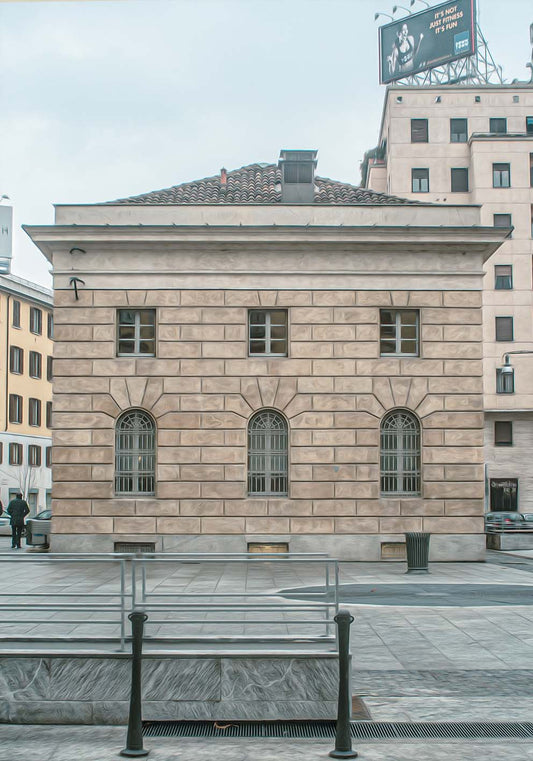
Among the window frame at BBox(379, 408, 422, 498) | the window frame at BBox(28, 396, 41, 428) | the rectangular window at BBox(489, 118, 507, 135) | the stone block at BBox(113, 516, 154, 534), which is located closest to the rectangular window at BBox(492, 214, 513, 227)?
the rectangular window at BBox(489, 118, 507, 135)

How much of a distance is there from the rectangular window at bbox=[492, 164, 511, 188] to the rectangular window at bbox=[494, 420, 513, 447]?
51.1ft

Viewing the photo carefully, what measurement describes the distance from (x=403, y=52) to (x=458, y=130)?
25.9 feet

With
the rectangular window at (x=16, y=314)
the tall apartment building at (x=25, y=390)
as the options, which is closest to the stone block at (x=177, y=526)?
the tall apartment building at (x=25, y=390)

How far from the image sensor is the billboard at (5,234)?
224ft

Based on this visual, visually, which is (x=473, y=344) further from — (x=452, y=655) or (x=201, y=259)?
(x=452, y=655)

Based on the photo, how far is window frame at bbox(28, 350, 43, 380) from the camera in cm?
6366

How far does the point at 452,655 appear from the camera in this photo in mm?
11859

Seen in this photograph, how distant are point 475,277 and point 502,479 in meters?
34.3

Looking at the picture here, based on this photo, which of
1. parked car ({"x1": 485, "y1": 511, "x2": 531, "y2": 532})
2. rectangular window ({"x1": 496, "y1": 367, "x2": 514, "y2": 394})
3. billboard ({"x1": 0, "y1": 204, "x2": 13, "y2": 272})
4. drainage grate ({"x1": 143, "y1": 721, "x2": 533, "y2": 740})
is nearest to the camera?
drainage grate ({"x1": 143, "y1": 721, "x2": 533, "y2": 740})

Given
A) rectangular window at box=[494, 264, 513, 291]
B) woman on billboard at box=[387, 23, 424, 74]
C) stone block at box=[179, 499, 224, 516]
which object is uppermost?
woman on billboard at box=[387, 23, 424, 74]

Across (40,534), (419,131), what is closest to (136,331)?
(40,534)

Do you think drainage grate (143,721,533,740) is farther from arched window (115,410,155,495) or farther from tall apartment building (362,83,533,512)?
tall apartment building (362,83,533,512)

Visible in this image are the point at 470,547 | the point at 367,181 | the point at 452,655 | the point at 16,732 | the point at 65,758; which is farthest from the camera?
the point at 367,181

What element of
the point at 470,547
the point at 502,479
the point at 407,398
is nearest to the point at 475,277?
the point at 407,398
